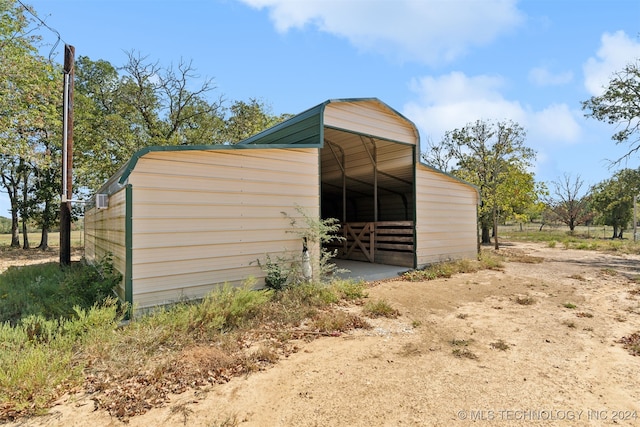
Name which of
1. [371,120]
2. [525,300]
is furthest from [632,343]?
[371,120]

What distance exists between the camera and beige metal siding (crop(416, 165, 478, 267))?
9.35 meters

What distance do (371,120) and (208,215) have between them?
4877 mm

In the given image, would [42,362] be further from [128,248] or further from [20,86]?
[20,86]

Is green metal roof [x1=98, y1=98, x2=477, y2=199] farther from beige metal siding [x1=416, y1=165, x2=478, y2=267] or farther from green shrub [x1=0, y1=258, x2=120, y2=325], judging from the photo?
beige metal siding [x1=416, y1=165, x2=478, y2=267]

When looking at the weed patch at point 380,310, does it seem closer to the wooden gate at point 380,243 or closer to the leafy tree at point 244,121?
the wooden gate at point 380,243

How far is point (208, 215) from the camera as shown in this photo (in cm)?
543

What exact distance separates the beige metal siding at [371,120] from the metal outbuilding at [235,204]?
3 cm

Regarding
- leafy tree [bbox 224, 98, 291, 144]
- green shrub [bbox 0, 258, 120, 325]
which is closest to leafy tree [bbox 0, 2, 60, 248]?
green shrub [bbox 0, 258, 120, 325]

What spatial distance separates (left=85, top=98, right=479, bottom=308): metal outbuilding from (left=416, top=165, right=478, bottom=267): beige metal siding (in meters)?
0.04

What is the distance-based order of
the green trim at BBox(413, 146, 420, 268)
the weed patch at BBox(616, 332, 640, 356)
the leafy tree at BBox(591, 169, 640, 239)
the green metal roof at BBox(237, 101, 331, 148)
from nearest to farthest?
the weed patch at BBox(616, 332, 640, 356), the green metal roof at BBox(237, 101, 331, 148), the green trim at BBox(413, 146, 420, 268), the leafy tree at BBox(591, 169, 640, 239)

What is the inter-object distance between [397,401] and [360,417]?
41 cm

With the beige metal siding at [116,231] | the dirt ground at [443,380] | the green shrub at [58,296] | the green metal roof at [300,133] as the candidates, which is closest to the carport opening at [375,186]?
the green metal roof at [300,133]

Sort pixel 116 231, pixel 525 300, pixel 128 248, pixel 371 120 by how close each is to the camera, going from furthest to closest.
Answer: pixel 371 120, pixel 525 300, pixel 116 231, pixel 128 248

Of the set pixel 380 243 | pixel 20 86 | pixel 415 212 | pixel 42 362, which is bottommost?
pixel 42 362
